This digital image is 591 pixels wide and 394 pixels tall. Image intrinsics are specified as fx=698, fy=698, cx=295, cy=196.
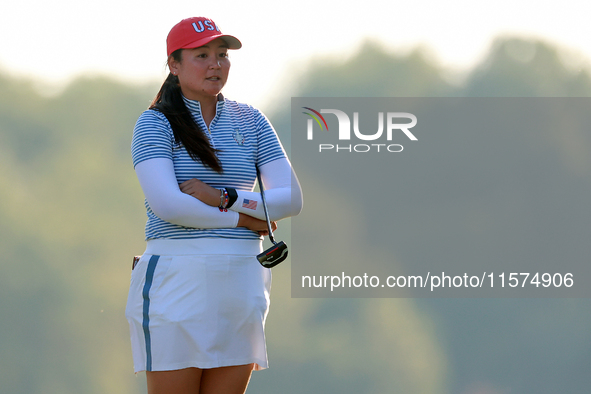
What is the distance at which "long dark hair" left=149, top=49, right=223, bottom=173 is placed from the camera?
5.63 feet

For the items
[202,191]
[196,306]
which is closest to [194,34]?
[202,191]

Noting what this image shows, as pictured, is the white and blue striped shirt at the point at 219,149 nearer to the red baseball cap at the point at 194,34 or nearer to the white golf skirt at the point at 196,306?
the white golf skirt at the point at 196,306

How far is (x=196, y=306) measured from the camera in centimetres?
164

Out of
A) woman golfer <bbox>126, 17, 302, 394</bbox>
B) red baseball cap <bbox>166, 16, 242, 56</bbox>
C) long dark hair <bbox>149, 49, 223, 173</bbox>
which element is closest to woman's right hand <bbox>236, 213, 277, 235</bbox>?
woman golfer <bbox>126, 17, 302, 394</bbox>

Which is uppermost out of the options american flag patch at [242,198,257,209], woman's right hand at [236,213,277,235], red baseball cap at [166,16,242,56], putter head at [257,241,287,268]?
red baseball cap at [166,16,242,56]

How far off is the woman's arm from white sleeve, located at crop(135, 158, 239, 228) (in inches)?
1.5

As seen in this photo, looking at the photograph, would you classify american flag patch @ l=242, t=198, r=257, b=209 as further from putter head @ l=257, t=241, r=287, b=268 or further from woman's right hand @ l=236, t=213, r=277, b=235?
putter head @ l=257, t=241, r=287, b=268

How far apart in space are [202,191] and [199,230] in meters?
0.10

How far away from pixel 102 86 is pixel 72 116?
2.47 feet

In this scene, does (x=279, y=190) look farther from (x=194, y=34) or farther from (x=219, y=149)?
(x=194, y=34)

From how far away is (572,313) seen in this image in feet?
43.6

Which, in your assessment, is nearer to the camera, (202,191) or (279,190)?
(202,191)

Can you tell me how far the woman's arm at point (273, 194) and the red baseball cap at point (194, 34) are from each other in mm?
343

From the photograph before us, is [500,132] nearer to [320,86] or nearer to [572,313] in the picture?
[320,86]
